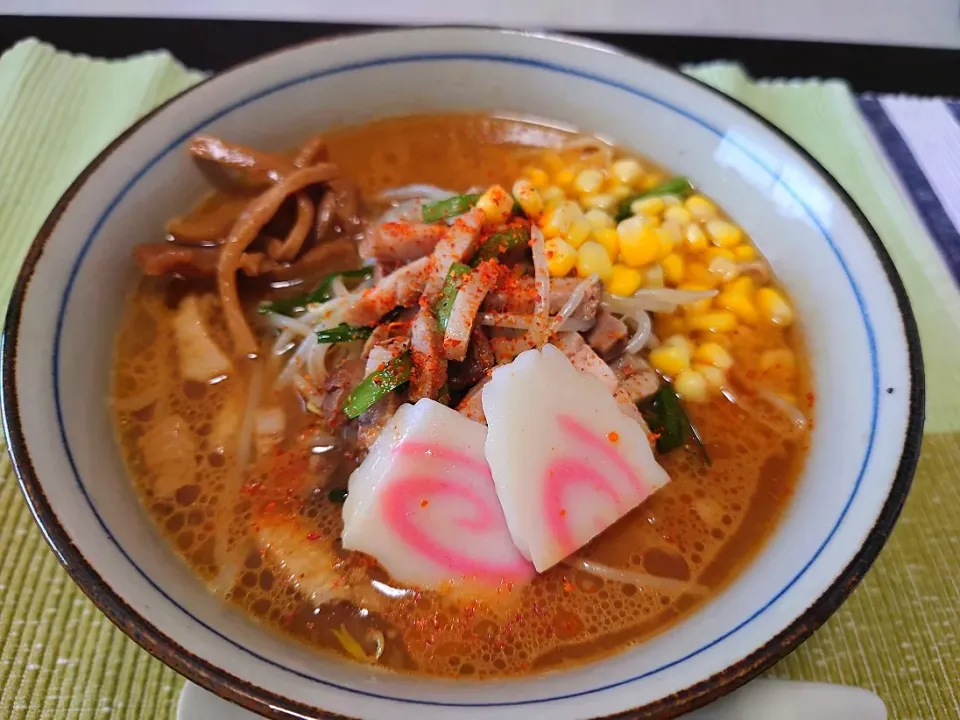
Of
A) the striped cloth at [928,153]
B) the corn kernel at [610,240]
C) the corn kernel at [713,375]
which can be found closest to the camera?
the corn kernel at [713,375]

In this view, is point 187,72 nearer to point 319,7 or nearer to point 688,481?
point 319,7

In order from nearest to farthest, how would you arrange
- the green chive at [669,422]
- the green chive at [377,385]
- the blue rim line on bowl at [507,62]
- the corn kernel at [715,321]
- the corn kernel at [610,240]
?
the blue rim line on bowl at [507,62] → the green chive at [377,385] → the green chive at [669,422] → the corn kernel at [715,321] → the corn kernel at [610,240]

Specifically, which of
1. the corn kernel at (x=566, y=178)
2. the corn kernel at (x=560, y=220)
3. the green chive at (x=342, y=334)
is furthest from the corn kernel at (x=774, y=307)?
the green chive at (x=342, y=334)

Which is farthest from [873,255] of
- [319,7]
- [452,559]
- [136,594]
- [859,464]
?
[319,7]

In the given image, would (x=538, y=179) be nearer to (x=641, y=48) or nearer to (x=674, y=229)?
(x=674, y=229)

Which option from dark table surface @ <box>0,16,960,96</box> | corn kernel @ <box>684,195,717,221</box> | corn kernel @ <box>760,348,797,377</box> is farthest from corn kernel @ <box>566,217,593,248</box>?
dark table surface @ <box>0,16,960,96</box>

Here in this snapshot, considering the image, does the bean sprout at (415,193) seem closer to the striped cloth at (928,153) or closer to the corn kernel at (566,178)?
the corn kernel at (566,178)

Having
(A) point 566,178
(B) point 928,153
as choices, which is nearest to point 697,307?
(A) point 566,178
